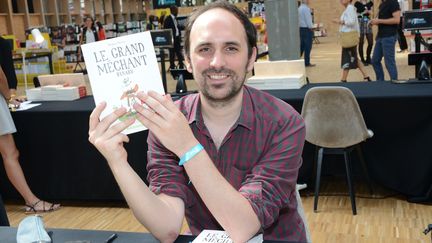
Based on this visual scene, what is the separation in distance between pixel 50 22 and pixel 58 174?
12.8 m

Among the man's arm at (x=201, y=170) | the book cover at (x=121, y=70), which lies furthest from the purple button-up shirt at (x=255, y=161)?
the book cover at (x=121, y=70)

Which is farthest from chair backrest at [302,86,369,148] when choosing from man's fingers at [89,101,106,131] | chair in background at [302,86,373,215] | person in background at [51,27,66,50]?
person in background at [51,27,66,50]

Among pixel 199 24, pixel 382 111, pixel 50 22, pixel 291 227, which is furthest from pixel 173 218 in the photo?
pixel 50 22

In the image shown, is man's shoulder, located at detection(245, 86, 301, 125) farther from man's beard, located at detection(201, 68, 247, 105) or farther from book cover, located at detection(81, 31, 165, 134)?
book cover, located at detection(81, 31, 165, 134)

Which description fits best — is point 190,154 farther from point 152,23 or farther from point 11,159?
point 152,23

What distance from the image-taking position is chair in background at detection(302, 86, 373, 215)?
10.5 feet

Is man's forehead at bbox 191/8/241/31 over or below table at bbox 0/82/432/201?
over

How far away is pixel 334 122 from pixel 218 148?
1966mm

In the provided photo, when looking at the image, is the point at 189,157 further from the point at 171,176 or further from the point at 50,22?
the point at 50,22

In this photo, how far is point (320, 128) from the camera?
333cm

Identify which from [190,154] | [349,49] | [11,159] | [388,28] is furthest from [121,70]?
[349,49]

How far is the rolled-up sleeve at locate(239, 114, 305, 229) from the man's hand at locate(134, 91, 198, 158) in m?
0.26

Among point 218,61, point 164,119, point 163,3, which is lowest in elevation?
point 164,119

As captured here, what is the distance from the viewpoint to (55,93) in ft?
13.7
